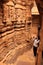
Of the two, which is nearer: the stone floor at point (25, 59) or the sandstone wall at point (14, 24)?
the sandstone wall at point (14, 24)

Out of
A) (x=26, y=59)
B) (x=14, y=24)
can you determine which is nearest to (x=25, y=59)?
(x=26, y=59)

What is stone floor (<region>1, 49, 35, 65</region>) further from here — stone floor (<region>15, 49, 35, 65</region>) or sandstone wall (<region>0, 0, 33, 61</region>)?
sandstone wall (<region>0, 0, 33, 61</region>)

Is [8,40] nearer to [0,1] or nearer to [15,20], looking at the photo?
[15,20]

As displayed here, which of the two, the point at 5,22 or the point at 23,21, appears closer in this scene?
the point at 5,22

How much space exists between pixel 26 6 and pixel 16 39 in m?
2.56

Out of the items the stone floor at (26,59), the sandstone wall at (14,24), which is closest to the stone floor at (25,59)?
the stone floor at (26,59)

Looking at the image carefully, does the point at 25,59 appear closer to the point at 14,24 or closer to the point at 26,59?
the point at 26,59

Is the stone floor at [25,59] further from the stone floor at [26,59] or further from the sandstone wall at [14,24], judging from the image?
the sandstone wall at [14,24]

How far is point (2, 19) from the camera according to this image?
6312 mm

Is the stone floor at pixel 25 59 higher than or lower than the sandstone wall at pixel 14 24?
lower

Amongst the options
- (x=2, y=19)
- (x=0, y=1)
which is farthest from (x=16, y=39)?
(x=0, y=1)

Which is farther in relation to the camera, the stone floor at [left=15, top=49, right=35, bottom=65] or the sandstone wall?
the stone floor at [left=15, top=49, right=35, bottom=65]

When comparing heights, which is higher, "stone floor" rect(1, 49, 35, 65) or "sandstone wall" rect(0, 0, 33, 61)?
"sandstone wall" rect(0, 0, 33, 61)

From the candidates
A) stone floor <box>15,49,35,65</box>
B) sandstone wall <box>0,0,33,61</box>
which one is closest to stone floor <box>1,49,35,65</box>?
stone floor <box>15,49,35,65</box>
